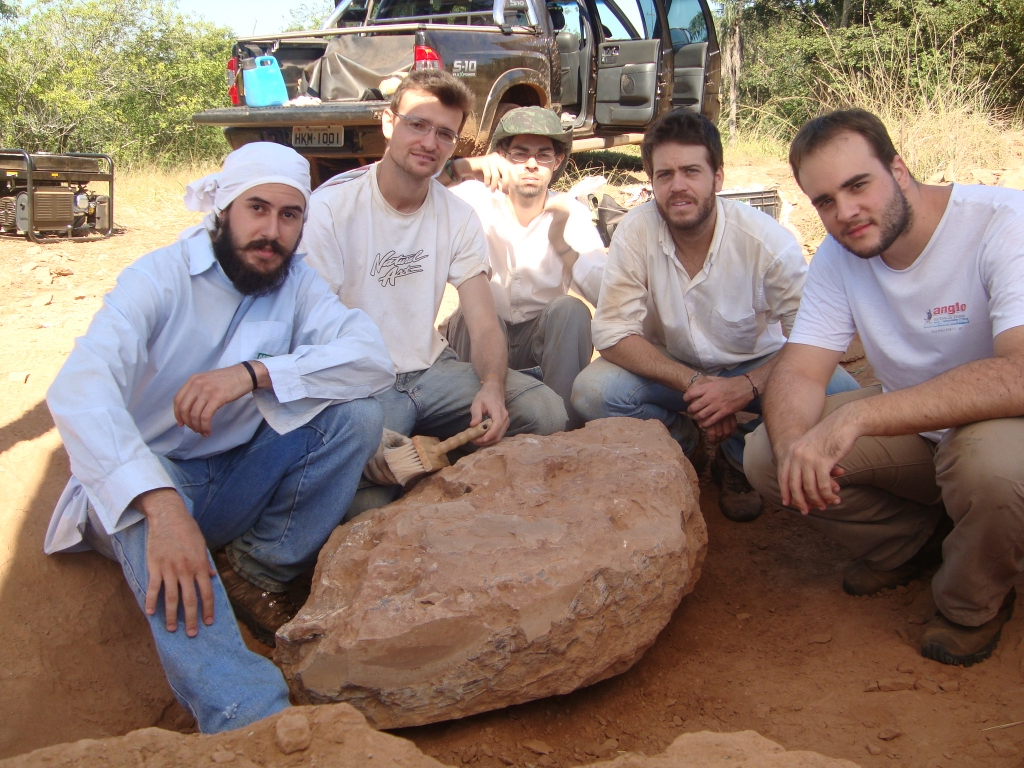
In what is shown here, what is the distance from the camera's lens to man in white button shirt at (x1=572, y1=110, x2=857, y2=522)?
307 cm

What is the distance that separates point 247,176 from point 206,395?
69cm

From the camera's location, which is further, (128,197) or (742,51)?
(742,51)

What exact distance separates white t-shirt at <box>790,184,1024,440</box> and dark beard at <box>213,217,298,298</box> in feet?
5.54

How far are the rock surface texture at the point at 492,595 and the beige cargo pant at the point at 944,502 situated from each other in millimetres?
532

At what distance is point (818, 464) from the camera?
7.45 ft

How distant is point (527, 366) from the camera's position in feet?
12.6

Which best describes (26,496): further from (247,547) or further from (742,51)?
(742,51)

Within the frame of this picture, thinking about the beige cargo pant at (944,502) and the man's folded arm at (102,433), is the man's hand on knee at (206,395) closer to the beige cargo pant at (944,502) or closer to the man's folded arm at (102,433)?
the man's folded arm at (102,433)

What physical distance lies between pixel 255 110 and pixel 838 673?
5066mm

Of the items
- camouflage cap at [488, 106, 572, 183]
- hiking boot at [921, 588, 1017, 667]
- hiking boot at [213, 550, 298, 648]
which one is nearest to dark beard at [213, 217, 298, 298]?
hiking boot at [213, 550, 298, 648]

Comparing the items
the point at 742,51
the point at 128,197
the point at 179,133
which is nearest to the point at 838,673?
the point at 128,197

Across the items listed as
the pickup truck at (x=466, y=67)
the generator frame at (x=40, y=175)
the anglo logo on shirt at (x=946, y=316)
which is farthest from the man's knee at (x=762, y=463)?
the generator frame at (x=40, y=175)

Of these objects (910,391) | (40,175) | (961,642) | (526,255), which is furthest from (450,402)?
(40,175)

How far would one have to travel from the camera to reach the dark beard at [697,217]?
3074 mm
